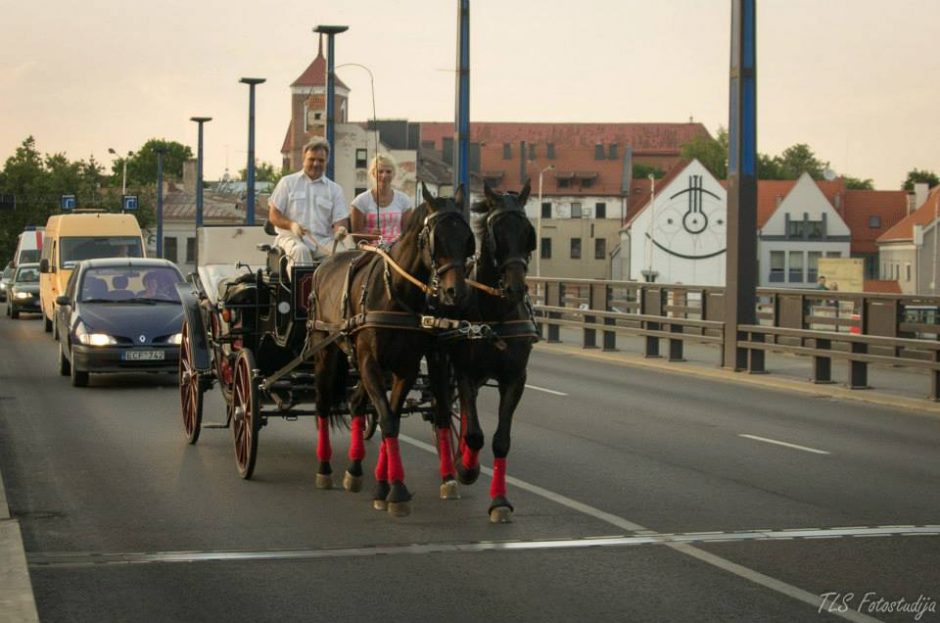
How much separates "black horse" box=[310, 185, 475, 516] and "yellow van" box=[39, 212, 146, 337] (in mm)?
26522

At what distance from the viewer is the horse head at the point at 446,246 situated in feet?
29.8

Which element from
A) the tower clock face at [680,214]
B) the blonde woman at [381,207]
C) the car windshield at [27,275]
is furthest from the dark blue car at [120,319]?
the tower clock face at [680,214]

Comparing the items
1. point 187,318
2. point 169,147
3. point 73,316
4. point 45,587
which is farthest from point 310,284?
point 169,147

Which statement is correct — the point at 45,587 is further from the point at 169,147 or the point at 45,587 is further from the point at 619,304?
the point at 169,147

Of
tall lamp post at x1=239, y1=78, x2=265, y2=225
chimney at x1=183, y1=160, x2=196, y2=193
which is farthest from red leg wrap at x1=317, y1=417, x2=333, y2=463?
chimney at x1=183, y1=160, x2=196, y2=193

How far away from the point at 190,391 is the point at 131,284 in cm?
838

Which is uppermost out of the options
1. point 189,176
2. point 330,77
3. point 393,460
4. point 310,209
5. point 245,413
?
point 189,176

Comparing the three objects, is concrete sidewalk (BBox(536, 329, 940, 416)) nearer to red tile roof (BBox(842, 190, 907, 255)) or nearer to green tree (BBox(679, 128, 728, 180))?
red tile roof (BBox(842, 190, 907, 255))

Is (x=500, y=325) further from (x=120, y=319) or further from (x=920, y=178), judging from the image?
(x=920, y=178)

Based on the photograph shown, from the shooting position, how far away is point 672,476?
11703 millimetres

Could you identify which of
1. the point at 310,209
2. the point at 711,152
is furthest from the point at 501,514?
the point at 711,152

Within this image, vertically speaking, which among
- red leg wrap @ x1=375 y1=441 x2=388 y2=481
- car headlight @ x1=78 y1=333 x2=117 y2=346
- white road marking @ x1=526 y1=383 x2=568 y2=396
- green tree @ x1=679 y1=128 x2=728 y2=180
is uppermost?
green tree @ x1=679 y1=128 x2=728 y2=180

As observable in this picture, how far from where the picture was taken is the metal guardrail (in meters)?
19.5

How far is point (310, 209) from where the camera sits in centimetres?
1256
